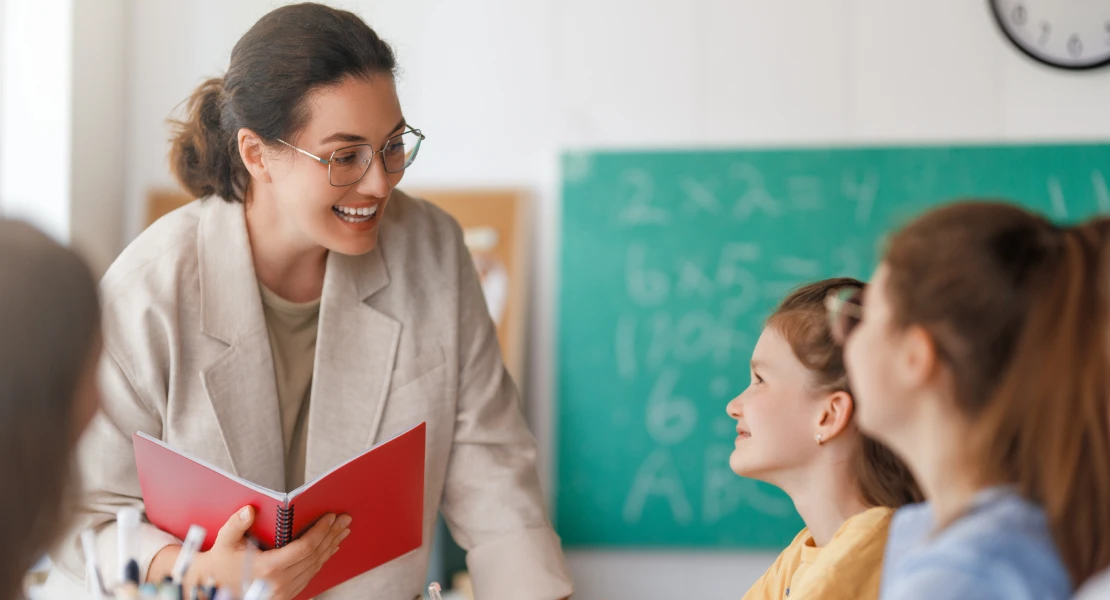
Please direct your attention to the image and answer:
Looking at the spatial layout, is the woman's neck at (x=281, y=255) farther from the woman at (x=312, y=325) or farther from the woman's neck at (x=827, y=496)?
the woman's neck at (x=827, y=496)

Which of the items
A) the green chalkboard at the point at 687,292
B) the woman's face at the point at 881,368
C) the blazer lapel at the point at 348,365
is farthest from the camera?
the green chalkboard at the point at 687,292

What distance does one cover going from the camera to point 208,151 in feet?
5.07

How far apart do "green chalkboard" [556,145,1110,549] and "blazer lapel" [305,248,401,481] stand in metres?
1.39

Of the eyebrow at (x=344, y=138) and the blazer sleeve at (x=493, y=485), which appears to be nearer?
the eyebrow at (x=344, y=138)

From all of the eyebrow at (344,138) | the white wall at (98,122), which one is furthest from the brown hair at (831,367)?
the white wall at (98,122)

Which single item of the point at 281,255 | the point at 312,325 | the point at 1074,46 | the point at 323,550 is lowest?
the point at 323,550

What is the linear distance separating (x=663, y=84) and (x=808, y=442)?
1.76 meters

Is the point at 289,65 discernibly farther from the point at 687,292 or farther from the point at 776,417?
the point at 687,292

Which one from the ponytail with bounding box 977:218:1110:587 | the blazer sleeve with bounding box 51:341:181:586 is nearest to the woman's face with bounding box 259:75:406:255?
the blazer sleeve with bounding box 51:341:181:586

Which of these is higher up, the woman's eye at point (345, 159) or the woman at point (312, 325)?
the woman's eye at point (345, 159)

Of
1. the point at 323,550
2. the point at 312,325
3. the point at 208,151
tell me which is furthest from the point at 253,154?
the point at 323,550

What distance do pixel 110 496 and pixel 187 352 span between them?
225 millimetres

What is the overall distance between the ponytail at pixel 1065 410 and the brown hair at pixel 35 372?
733mm

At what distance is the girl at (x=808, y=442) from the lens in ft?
4.47
